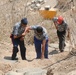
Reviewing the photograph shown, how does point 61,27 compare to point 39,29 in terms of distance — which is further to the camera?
point 61,27

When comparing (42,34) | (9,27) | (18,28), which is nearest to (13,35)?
(18,28)

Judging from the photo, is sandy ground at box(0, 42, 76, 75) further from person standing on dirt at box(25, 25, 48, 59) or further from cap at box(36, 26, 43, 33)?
cap at box(36, 26, 43, 33)

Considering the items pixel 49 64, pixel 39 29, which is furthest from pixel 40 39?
pixel 49 64

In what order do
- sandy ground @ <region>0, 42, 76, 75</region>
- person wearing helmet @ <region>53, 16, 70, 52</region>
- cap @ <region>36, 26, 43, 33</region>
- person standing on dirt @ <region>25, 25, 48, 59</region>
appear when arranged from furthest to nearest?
person wearing helmet @ <region>53, 16, 70, 52</region> → person standing on dirt @ <region>25, 25, 48, 59</region> → cap @ <region>36, 26, 43, 33</region> → sandy ground @ <region>0, 42, 76, 75</region>

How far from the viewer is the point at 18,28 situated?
391 inches

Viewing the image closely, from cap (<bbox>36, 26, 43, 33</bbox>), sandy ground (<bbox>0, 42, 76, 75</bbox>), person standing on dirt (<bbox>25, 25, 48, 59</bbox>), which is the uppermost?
cap (<bbox>36, 26, 43, 33</bbox>)

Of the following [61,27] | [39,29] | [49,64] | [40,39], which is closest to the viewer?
[49,64]

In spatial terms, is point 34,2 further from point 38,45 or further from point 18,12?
point 38,45

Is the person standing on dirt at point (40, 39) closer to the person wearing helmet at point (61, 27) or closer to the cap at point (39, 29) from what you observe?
the cap at point (39, 29)

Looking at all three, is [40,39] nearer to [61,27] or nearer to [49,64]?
[49,64]

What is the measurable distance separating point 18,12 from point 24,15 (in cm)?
28

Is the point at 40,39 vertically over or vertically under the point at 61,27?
under

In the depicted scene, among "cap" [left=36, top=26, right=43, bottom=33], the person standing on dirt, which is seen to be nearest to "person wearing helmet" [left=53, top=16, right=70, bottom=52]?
the person standing on dirt

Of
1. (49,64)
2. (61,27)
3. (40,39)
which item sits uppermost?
(61,27)
